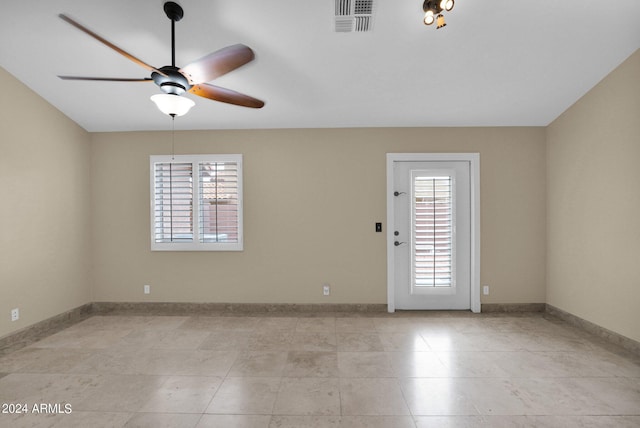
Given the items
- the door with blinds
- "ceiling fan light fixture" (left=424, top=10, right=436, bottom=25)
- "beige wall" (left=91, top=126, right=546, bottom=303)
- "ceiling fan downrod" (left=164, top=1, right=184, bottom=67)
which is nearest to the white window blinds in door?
the door with blinds

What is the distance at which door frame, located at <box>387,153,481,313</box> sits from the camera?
3770 mm

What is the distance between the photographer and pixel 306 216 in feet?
12.7

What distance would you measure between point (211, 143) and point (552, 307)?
504cm

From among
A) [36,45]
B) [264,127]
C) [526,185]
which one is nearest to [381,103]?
[264,127]

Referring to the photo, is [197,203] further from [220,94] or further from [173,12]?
[173,12]

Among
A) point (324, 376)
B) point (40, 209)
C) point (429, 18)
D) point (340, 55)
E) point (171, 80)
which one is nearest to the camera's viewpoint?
point (171, 80)

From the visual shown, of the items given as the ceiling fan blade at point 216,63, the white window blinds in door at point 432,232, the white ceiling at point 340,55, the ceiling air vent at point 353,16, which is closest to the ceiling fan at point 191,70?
the ceiling fan blade at point 216,63

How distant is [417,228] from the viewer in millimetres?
3807

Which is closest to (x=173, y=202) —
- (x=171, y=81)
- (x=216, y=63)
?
(x=171, y=81)

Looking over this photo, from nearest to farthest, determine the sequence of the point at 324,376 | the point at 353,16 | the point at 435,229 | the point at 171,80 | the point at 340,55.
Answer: the point at 171,80 → the point at 353,16 → the point at 324,376 → the point at 340,55 → the point at 435,229

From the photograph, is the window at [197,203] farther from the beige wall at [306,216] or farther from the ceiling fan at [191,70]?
the ceiling fan at [191,70]

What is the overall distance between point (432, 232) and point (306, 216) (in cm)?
172

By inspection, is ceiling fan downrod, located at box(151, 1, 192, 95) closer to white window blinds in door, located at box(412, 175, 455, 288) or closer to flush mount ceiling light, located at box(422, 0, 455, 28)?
flush mount ceiling light, located at box(422, 0, 455, 28)

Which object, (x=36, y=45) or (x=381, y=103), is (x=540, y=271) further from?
(x=36, y=45)
